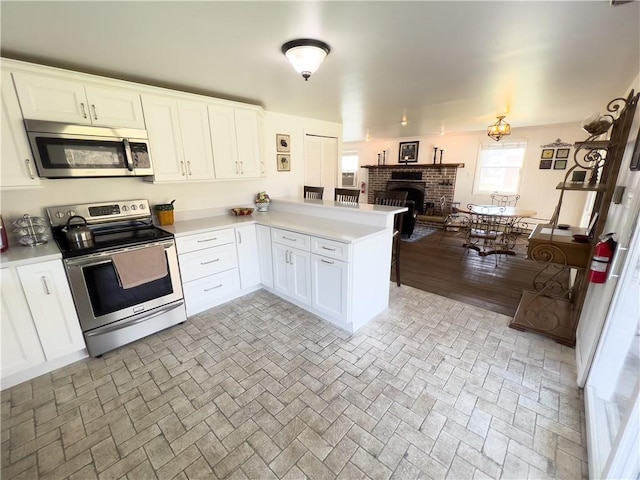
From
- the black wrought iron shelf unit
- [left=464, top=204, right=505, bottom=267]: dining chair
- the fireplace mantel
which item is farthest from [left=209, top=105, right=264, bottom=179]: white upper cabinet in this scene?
the fireplace mantel


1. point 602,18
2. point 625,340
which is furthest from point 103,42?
point 625,340

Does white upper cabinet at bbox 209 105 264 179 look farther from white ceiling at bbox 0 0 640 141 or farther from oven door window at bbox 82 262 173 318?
oven door window at bbox 82 262 173 318

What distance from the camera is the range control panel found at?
2271mm

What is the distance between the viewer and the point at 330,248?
2.35 m

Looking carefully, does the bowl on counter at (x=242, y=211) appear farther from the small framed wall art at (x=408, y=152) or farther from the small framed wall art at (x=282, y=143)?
the small framed wall art at (x=408, y=152)

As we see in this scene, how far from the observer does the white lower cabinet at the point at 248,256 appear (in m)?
3.00

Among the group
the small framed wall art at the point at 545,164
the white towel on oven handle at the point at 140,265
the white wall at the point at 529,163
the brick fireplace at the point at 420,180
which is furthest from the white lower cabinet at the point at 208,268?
the small framed wall art at the point at 545,164

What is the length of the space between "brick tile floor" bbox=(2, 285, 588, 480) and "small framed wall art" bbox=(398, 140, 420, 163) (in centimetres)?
592

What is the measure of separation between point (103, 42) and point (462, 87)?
301cm

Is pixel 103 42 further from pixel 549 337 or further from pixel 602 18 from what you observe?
pixel 549 337

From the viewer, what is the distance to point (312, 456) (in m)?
1.42

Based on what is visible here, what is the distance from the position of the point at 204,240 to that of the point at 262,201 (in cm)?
111

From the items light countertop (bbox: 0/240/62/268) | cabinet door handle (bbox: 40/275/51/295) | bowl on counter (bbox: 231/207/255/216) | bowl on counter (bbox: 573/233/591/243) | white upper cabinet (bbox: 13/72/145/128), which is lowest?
cabinet door handle (bbox: 40/275/51/295)

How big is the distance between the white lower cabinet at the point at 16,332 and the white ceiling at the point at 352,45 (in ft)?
5.13
